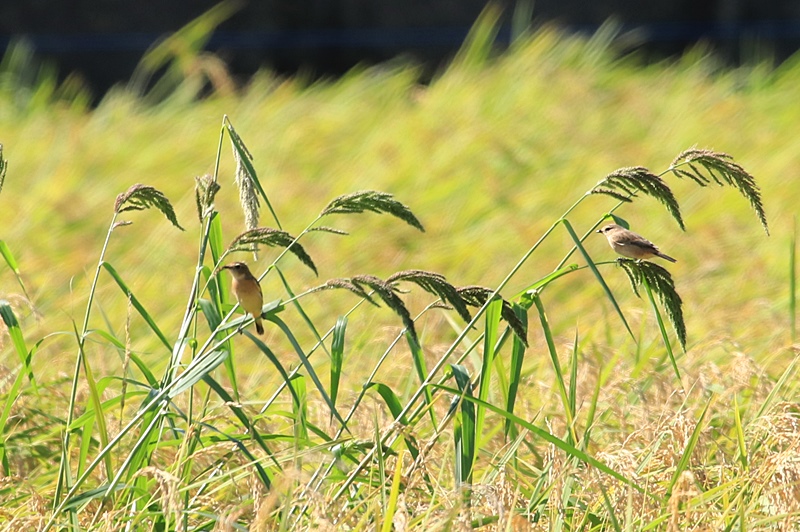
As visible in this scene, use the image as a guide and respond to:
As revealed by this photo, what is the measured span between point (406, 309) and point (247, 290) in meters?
0.27

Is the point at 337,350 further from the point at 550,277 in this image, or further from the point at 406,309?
the point at 550,277

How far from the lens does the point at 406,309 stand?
155 centimetres

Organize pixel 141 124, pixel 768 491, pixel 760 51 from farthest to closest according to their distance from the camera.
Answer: pixel 760 51 < pixel 141 124 < pixel 768 491

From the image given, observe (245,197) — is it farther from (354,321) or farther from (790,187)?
(790,187)

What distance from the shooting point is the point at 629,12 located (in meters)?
8.20

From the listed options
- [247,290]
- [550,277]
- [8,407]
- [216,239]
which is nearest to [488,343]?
[550,277]

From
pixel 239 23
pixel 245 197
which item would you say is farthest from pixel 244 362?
pixel 239 23

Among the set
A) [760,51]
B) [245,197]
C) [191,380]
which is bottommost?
[760,51]

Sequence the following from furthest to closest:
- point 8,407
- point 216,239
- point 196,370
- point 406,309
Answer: point 216,239 < point 8,407 < point 196,370 < point 406,309

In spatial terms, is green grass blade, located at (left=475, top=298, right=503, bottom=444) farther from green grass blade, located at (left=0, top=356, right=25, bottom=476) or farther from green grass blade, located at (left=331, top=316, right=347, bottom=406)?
green grass blade, located at (left=0, top=356, right=25, bottom=476)

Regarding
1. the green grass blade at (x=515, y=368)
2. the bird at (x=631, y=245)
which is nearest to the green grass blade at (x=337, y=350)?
the green grass blade at (x=515, y=368)

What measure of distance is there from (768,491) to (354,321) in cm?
179

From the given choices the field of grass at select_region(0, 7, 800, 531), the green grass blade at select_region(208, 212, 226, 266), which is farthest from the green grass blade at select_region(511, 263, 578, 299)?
the green grass blade at select_region(208, 212, 226, 266)

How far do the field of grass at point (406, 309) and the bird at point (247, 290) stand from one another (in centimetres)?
2
